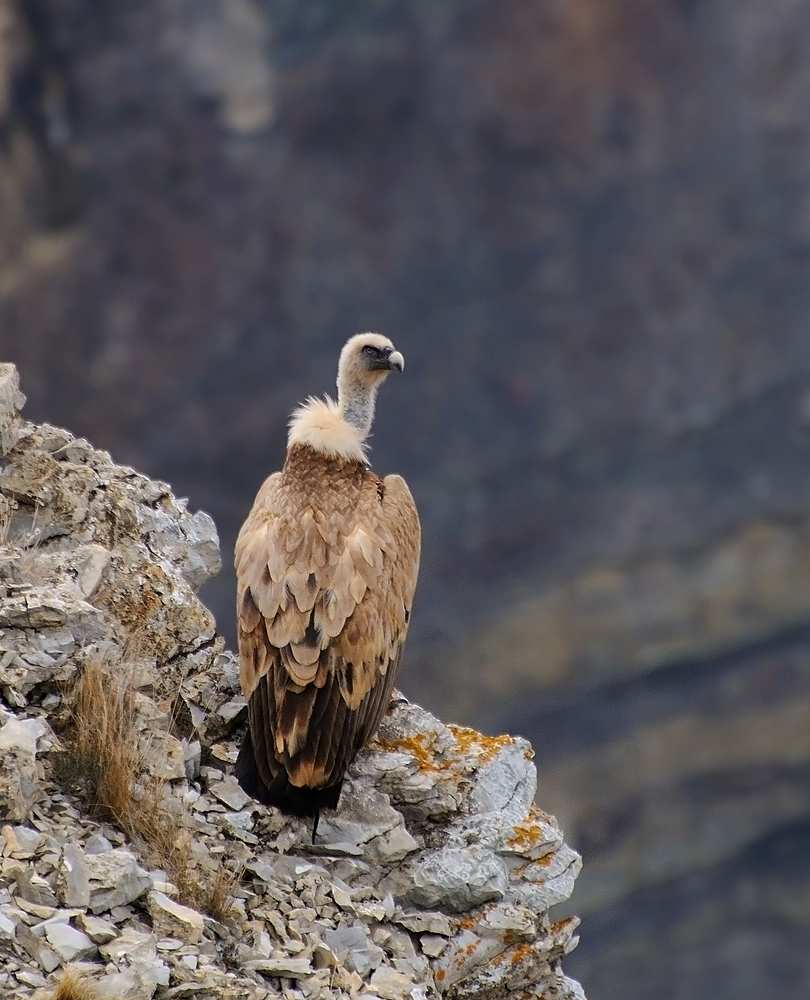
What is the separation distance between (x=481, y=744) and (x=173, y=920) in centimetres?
269

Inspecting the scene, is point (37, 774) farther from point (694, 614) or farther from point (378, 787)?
point (694, 614)

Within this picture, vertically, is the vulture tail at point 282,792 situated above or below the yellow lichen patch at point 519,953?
above

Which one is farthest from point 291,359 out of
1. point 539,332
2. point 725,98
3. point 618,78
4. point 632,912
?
point 632,912

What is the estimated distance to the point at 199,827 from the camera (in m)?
7.14

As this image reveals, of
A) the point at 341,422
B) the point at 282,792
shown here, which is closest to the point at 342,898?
the point at 282,792

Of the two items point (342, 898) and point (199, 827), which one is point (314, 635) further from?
point (342, 898)

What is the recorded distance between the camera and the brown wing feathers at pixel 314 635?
7539 mm

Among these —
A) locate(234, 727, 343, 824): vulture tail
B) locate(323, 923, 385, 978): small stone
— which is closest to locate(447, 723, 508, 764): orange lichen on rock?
locate(234, 727, 343, 824): vulture tail

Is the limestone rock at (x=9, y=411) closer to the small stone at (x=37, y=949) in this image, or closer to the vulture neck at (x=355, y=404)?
the vulture neck at (x=355, y=404)

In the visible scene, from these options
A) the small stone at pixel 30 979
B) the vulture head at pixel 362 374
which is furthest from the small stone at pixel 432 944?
the vulture head at pixel 362 374

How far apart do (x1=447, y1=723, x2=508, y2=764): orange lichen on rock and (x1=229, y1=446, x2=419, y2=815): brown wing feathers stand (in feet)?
2.13

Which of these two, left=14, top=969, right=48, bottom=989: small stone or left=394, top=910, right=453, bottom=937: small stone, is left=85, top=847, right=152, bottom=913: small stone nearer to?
left=14, top=969, right=48, bottom=989: small stone

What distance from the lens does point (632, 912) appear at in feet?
143

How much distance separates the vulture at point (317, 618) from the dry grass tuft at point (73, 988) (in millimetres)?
2169
